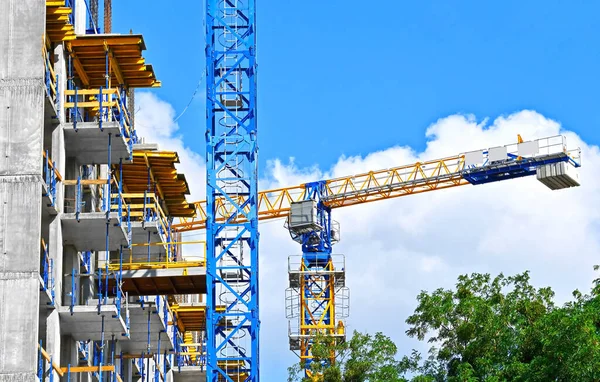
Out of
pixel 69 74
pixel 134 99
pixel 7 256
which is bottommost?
pixel 7 256

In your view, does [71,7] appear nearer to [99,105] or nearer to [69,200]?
[99,105]

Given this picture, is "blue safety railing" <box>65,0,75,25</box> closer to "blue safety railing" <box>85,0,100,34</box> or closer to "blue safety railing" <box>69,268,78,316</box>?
"blue safety railing" <box>85,0,100,34</box>

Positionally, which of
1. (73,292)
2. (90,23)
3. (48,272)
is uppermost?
(90,23)

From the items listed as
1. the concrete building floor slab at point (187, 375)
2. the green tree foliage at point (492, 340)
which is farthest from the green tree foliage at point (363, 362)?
the concrete building floor slab at point (187, 375)

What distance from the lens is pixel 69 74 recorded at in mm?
53312

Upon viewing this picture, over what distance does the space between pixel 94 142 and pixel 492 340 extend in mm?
15442

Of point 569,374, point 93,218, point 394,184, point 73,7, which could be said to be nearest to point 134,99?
point 73,7

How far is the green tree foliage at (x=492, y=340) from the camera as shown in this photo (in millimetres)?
51094

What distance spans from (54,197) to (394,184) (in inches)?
2329

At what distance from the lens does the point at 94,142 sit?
52344 millimetres

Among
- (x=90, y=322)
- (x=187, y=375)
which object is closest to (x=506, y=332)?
(x=90, y=322)

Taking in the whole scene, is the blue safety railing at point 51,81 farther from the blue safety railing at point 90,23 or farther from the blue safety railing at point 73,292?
the blue safety railing at point 90,23

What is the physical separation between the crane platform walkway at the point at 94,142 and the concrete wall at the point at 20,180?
3696mm

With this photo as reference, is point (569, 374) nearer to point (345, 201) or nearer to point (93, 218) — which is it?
point (93, 218)
